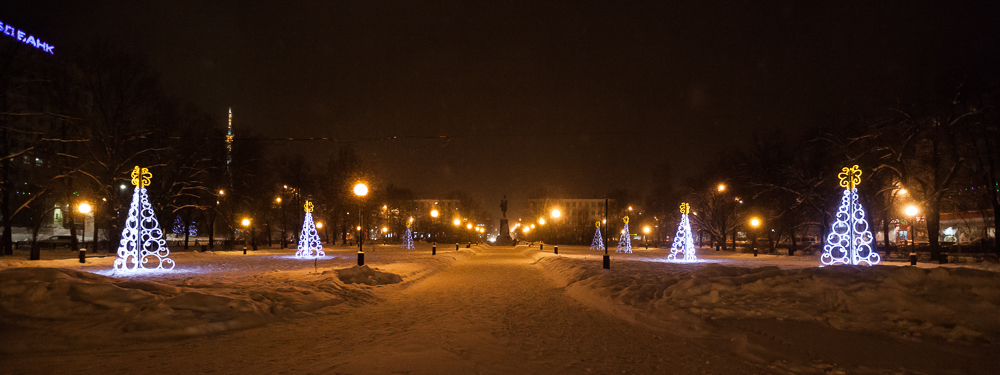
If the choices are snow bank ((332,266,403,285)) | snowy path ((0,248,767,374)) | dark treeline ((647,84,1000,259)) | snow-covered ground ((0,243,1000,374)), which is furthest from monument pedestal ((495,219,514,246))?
snowy path ((0,248,767,374))

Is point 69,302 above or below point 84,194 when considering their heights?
below

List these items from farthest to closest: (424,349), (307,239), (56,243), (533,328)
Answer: (56,243)
(307,239)
(533,328)
(424,349)

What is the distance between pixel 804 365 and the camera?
6.00 meters

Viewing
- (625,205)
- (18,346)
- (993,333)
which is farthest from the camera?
(625,205)

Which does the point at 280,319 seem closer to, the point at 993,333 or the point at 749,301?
the point at 749,301

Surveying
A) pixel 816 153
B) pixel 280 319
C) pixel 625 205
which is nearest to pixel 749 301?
pixel 280 319

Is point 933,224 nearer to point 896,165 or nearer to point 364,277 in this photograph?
point 896,165

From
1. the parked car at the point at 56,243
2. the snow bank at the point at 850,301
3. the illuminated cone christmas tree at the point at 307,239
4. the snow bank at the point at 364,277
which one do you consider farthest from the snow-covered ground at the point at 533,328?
the parked car at the point at 56,243

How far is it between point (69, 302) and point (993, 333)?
14.1 m

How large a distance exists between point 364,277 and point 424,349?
8.22 m

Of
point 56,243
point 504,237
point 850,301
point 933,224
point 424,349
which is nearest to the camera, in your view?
point 424,349

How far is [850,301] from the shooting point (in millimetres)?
8117

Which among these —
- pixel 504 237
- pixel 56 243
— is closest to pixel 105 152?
pixel 56 243

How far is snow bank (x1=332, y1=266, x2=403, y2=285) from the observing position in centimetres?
1383
